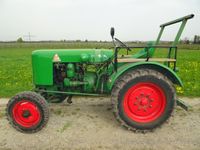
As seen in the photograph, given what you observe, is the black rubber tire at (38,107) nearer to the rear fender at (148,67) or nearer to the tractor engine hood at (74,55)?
the tractor engine hood at (74,55)

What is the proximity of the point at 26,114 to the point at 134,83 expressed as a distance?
1997 mm

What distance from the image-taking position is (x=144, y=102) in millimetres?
4234

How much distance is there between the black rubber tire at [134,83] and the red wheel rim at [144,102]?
0.25 ft

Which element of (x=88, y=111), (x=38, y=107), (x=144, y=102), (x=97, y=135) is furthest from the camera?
(x=88, y=111)

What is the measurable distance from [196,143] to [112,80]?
171 centimetres

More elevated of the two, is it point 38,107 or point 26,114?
point 38,107

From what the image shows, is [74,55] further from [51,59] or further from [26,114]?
[26,114]

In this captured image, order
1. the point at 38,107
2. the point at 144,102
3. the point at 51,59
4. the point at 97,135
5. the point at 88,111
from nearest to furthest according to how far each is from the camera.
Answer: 1. the point at 97,135
2. the point at 38,107
3. the point at 144,102
4. the point at 51,59
5. the point at 88,111

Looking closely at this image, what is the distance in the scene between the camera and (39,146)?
3.65m

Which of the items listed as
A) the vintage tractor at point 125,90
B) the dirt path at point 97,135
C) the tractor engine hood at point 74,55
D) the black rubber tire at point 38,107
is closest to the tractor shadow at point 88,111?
the dirt path at point 97,135

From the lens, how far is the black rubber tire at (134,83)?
160 inches

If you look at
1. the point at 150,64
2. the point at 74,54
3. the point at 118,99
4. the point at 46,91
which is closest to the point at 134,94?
the point at 118,99

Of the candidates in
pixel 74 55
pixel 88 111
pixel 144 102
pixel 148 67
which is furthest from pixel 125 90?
pixel 88 111

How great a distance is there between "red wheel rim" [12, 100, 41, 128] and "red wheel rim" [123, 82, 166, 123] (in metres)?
1.60
